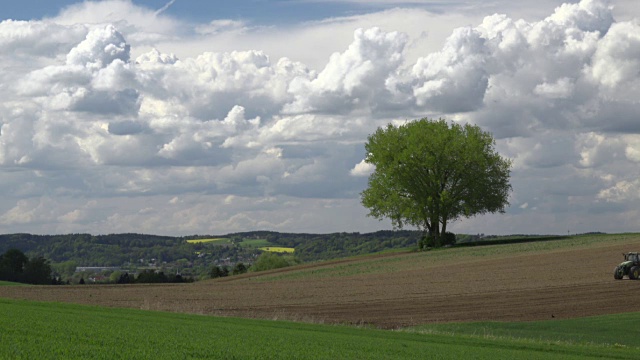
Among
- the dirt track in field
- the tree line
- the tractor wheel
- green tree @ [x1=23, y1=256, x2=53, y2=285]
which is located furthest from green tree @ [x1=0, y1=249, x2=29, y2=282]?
the tractor wheel

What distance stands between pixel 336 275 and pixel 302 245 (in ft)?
393

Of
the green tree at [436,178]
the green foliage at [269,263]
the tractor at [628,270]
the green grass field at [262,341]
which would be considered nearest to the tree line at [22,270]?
the green foliage at [269,263]

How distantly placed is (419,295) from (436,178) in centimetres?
3981

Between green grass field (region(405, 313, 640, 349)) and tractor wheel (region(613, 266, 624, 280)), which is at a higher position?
tractor wheel (region(613, 266, 624, 280))

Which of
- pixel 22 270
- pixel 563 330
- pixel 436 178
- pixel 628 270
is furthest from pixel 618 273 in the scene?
pixel 22 270

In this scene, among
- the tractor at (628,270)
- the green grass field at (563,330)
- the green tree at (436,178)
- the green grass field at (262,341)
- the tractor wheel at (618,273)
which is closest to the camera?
the green grass field at (262,341)

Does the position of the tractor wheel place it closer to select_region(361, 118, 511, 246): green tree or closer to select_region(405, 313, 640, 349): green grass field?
select_region(405, 313, 640, 349): green grass field

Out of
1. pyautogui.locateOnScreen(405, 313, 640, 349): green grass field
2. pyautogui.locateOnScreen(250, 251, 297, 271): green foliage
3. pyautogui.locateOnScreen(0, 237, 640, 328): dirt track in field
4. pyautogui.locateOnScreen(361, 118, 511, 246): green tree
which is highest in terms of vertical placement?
pyautogui.locateOnScreen(361, 118, 511, 246): green tree

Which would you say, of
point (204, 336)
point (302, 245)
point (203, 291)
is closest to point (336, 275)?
point (203, 291)

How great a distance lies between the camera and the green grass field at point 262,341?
17.8 metres

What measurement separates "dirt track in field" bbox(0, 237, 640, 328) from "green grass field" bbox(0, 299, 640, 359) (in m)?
5.32

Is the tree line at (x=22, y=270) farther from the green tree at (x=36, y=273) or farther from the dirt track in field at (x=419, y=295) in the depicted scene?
the dirt track in field at (x=419, y=295)

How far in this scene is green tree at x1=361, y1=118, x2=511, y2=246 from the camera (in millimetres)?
86438

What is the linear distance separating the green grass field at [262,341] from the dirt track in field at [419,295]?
5.32 meters
